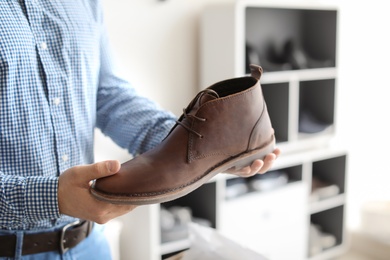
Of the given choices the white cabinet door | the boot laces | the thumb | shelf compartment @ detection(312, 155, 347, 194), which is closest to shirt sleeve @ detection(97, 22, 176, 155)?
the boot laces

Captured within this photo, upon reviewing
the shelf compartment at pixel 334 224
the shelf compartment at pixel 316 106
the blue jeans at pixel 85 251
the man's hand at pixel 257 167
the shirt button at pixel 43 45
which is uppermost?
the shirt button at pixel 43 45

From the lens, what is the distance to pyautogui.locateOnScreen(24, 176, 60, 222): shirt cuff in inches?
28.0

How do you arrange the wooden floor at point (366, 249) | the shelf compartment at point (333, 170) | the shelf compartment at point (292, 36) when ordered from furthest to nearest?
the wooden floor at point (366, 249) → the shelf compartment at point (333, 170) → the shelf compartment at point (292, 36)

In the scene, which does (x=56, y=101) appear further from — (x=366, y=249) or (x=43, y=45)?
(x=366, y=249)

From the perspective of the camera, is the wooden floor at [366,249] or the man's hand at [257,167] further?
the wooden floor at [366,249]

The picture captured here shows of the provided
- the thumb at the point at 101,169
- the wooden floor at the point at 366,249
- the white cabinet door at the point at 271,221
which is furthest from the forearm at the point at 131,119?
the wooden floor at the point at 366,249

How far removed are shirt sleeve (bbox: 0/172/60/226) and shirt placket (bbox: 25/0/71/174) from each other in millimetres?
163

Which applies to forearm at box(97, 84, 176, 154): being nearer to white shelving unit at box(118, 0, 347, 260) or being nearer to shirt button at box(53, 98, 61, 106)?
shirt button at box(53, 98, 61, 106)

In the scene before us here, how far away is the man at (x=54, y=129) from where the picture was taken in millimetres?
720

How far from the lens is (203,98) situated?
2.67 feet

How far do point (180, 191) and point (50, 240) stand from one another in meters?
0.32

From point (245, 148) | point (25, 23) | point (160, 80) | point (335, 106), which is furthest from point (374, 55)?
point (25, 23)

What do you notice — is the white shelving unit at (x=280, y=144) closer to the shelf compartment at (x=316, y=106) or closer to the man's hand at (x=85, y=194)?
the shelf compartment at (x=316, y=106)

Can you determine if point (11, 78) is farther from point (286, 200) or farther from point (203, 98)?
point (286, 200)
